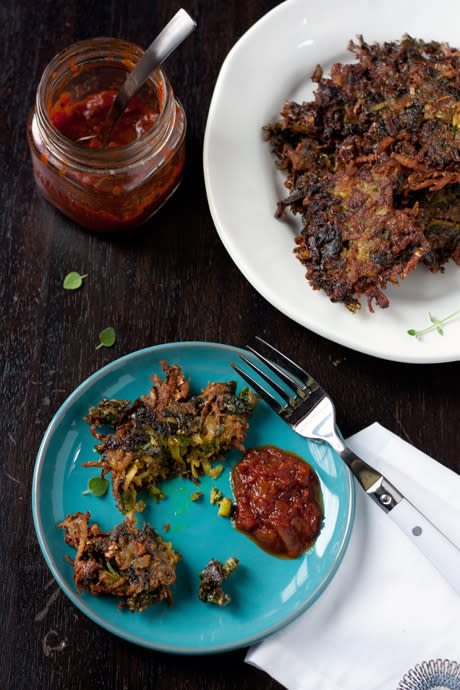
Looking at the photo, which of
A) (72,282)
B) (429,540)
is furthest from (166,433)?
(429,540)

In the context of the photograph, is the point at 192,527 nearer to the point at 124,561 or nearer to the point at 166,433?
the point at 124,561

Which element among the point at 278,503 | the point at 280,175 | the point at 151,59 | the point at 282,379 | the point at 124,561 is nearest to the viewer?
the point at 151,59

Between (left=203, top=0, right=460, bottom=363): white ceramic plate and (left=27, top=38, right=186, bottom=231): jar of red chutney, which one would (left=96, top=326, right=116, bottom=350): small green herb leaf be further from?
(left=203, top=0, right=460, bottom=363): white ceramic plate

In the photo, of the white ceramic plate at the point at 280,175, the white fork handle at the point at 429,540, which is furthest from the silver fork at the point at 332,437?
the white ceramic plate at the point at 280,175

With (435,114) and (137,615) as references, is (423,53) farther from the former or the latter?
(137,615)

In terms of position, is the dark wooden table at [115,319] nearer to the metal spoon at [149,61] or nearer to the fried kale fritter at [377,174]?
the fried kale fritter at [377,174]
